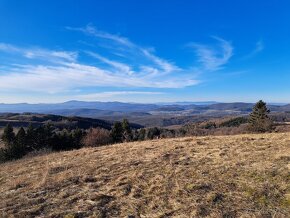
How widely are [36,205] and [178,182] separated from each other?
4.28 meters

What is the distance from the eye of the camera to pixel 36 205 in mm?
7801

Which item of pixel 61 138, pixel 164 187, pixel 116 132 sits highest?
pixel 164 187

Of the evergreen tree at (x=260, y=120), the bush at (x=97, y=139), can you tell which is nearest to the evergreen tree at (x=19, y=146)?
the bush at (x=97, y=139)

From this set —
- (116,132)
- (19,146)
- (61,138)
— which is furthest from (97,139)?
(19,146)

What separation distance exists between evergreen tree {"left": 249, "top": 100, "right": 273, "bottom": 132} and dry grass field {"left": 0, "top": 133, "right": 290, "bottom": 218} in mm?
41872

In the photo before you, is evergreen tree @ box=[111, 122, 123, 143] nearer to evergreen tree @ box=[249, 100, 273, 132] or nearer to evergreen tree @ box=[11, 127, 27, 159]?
evergreen tree @ box=[11, 127, 27, 159]

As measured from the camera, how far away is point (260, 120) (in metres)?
55.6

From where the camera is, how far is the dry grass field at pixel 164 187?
693 cm

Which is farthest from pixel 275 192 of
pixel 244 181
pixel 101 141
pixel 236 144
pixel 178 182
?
pixel 101 141

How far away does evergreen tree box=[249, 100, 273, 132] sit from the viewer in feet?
170

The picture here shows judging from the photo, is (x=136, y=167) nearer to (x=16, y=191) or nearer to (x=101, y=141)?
(x=16, y=191)

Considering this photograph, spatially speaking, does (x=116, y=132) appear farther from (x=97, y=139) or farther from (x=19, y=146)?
(x=19, y=146)

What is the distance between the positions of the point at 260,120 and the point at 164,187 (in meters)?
52.2

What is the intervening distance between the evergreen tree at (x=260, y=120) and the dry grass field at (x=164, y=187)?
137ft
